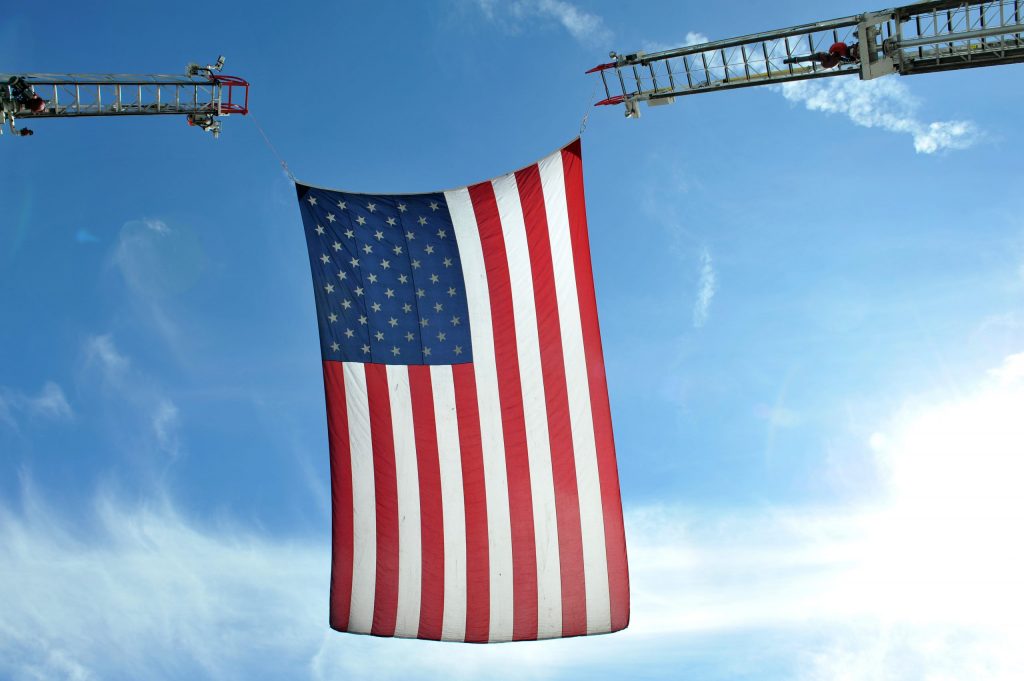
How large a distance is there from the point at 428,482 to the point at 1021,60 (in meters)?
16.3

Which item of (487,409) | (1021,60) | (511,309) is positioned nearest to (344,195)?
(511,309)

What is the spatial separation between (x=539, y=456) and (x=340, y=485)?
4.21m

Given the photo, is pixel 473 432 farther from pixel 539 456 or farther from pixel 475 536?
pixel 475 536

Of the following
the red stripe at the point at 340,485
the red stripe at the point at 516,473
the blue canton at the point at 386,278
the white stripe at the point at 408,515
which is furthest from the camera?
the blue canton at the point at 386,278

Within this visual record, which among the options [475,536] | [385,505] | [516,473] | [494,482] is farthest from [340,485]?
[516,473]

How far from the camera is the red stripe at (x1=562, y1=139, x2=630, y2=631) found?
15.4m

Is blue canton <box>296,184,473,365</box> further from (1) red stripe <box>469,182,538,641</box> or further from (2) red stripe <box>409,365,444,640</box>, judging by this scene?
(2) red stripe <box>409,365,444,640</box>

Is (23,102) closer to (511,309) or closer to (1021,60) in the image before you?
(511,309)

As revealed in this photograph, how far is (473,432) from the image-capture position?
1535 centimetres

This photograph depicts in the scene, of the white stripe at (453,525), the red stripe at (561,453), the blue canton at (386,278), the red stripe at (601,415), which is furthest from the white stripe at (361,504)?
the red stripe at (601,415)

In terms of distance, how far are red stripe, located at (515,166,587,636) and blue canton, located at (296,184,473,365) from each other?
1.64 meters

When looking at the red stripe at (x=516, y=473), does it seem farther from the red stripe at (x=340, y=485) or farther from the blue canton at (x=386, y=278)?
the red stripe at (x=340, y=485)

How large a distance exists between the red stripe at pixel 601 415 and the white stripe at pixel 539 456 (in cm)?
104

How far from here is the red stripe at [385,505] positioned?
50.5 feet
